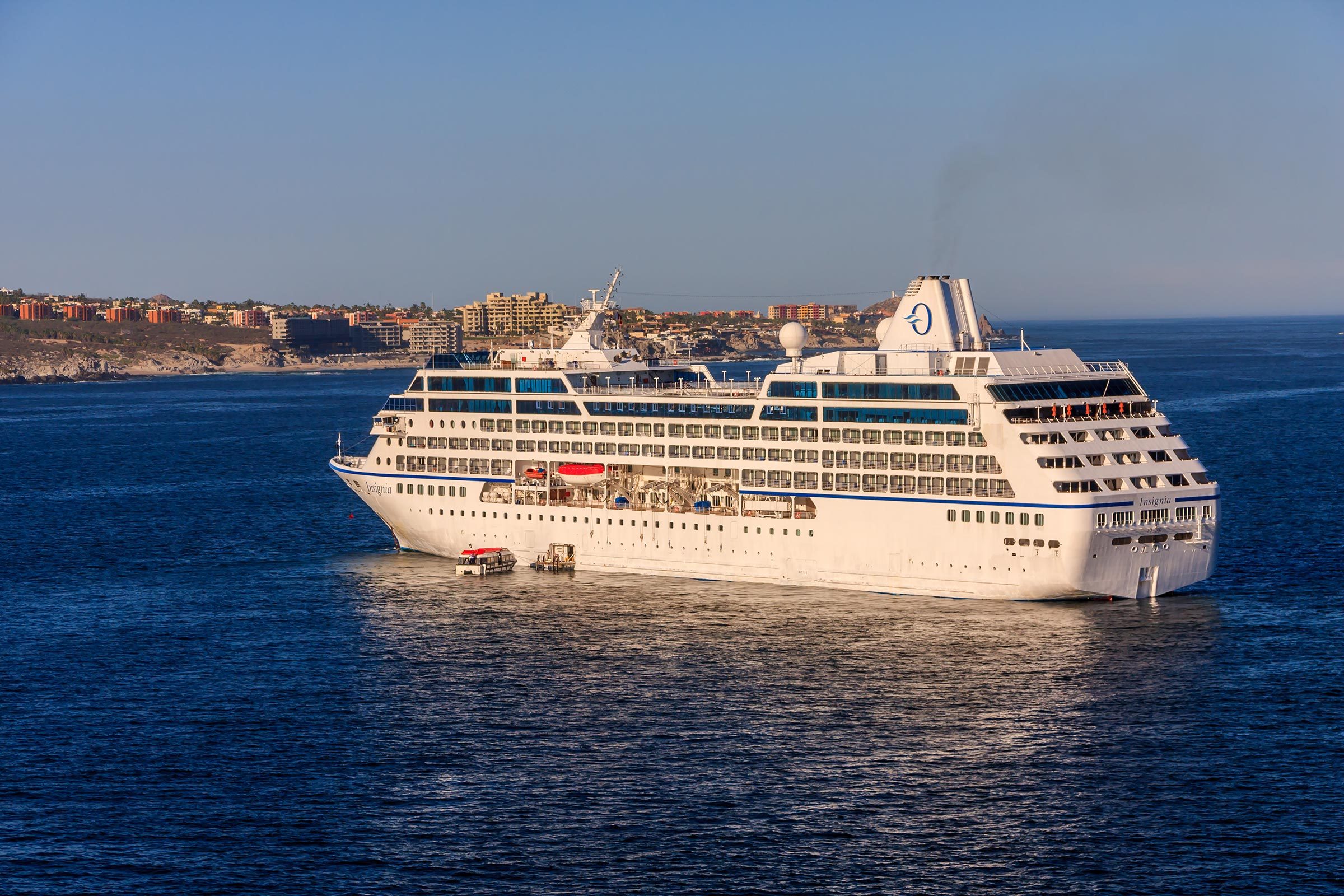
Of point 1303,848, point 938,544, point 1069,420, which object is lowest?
point 1303,848

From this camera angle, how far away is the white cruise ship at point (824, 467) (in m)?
52.8

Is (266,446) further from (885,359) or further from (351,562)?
(885,359)

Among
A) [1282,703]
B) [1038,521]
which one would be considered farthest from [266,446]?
[1282,703]

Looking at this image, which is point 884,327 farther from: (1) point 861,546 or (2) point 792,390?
(1) point 861,546

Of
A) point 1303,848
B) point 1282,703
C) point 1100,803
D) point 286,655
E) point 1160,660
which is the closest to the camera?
point 1303,848

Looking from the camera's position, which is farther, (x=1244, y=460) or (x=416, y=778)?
(x=1244, y=460)

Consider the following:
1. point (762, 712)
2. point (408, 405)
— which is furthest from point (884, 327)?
point (762, 712)

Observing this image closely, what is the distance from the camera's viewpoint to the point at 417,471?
66938 mm

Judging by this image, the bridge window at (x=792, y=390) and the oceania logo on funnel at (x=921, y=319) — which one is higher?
the oceania logo on funnel at (x=921, y=319)

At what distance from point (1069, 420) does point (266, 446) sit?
83854mm

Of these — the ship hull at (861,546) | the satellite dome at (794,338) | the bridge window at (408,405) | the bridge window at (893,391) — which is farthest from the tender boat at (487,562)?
the bridge window at (893,391)

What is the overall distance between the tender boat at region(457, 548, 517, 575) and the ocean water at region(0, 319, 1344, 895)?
1.33m

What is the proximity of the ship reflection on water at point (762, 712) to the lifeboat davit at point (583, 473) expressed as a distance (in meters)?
6.76

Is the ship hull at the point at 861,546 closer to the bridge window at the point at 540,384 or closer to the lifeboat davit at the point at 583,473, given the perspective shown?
the lifeboat davit at the point at 583,473
